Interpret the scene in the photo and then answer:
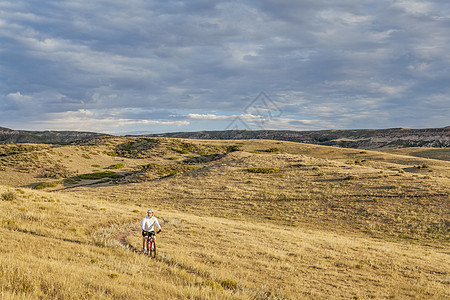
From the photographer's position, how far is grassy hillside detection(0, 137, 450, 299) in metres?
10.2

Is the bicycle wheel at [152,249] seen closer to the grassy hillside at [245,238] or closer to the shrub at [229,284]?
the grassy hillside at [245,238]

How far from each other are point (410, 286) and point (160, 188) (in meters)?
40.8

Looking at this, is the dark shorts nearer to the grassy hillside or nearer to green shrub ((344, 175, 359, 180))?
the grassy hillside

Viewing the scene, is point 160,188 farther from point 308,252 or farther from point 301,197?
point 308,252

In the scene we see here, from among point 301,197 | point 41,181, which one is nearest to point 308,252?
point 301,197

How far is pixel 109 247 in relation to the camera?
15344 millimetres

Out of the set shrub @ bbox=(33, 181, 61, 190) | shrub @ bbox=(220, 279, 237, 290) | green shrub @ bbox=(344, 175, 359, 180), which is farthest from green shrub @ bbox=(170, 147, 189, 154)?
shrub @ bbox=(220, 279, 237, 290)

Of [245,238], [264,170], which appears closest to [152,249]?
[245,238]

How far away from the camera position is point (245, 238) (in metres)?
20.9

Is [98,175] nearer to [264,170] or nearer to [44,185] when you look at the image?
[44,185]

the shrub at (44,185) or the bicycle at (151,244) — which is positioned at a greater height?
the bicycle at (151,244)

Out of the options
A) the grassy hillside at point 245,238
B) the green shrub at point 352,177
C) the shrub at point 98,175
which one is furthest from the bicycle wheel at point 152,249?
the shrub at point 98,175

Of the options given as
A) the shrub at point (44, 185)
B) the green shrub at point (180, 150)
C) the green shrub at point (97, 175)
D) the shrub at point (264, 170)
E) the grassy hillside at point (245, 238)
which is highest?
the green shrub at point (180, 150)

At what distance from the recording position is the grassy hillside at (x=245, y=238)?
1024 cm
